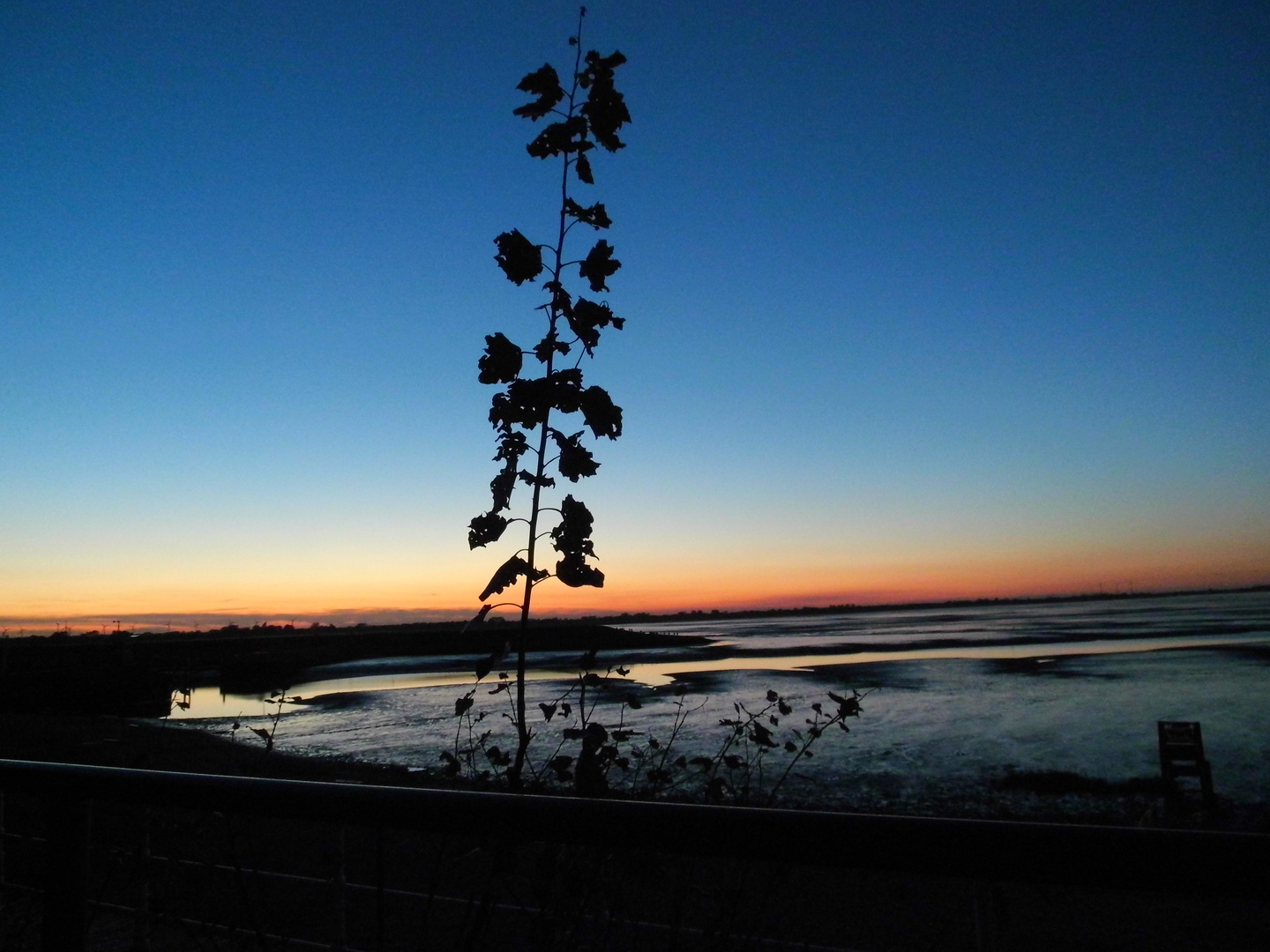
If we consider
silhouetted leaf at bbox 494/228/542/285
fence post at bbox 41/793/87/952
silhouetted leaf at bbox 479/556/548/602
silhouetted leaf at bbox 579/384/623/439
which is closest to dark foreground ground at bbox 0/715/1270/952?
fence post at bbox 41/793/87/952

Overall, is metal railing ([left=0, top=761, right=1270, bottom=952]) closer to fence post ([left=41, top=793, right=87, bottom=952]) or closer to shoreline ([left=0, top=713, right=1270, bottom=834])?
fence post ([left=41, top=793, right=87, bottom=952])

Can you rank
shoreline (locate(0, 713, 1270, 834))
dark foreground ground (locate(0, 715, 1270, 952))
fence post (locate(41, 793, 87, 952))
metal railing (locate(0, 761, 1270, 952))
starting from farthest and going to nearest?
1. shoreline (locate(0, 713, 1270, 834))
2. dark foreground ground (locate(0, 715, 1270, 952))
3. fence post (locate(41, 793, 87, 952))
4. metal railing (locate(0, 761, 1270, 952))

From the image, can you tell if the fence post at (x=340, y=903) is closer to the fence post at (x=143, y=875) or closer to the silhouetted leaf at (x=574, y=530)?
the fence post at (x=143, y=875)

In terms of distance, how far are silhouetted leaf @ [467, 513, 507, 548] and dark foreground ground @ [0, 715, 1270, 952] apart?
0.84 m

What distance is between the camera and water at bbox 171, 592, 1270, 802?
14891mm

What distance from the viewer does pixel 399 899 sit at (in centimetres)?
719

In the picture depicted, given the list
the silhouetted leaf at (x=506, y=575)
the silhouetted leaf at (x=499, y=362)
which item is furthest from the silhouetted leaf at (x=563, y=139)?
the silhouetted leaf at (x=506, y=575)

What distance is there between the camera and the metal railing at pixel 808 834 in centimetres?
98

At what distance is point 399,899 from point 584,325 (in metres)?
6.51

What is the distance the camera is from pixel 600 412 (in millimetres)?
2566

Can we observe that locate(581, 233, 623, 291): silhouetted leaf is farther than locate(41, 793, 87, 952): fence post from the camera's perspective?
Yes

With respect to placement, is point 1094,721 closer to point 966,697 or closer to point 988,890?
point 966,697

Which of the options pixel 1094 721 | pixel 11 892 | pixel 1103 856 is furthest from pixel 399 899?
pixel 1094 721

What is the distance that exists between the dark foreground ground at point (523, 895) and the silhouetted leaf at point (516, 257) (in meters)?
1.77
